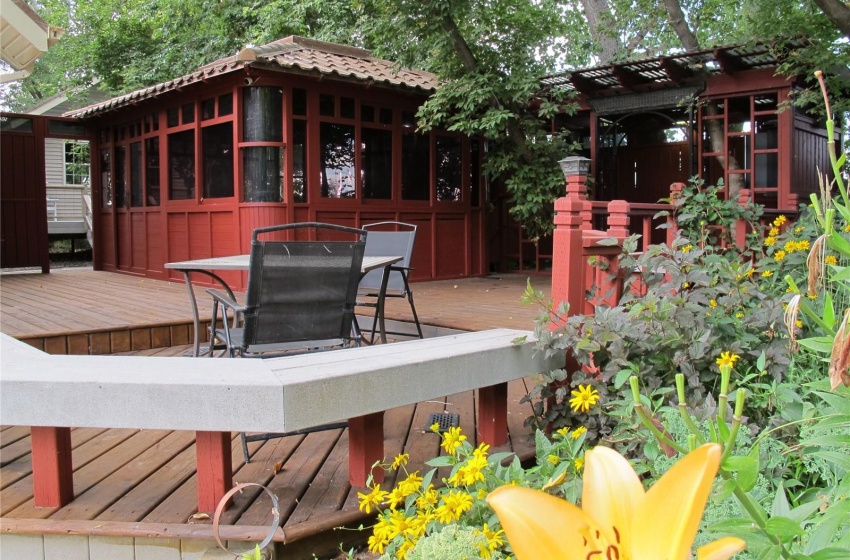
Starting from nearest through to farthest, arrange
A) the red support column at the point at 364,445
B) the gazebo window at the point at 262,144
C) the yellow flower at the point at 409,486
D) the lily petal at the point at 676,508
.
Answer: the lily petal at the point at 676,508
the yellow flower at the point at 409,486
the red support column at the point at 364,445
the gazebo window at the point at 262,144

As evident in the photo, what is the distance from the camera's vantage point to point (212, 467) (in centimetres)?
213

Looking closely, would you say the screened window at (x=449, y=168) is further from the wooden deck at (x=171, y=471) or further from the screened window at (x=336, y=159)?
the wooden deck at (x=171, y=471)

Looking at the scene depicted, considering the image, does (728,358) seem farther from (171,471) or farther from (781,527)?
(171,471)

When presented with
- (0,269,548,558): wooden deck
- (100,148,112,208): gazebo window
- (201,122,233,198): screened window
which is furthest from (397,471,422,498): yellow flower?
(100,148,112,208): gazebo window

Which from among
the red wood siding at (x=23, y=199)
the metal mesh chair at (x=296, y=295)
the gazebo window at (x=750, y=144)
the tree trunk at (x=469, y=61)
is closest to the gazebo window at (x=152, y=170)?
the red wood siding at (x=23, y=199)

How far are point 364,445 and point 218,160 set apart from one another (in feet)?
20.0

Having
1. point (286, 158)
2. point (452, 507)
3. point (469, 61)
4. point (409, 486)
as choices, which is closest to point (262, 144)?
point (286, 158)

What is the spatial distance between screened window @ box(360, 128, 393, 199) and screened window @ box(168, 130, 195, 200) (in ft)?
6.76

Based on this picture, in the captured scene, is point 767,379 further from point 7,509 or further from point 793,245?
point 7,509

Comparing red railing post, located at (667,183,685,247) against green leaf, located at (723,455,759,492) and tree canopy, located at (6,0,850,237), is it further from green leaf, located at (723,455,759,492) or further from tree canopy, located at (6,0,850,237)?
green leaf, located at (723,455,759,492)

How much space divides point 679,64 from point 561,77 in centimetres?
133

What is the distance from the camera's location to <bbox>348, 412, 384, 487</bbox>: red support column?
2291mm

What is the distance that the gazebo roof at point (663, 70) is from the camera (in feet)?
22.5

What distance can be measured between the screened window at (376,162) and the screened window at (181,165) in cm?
206
